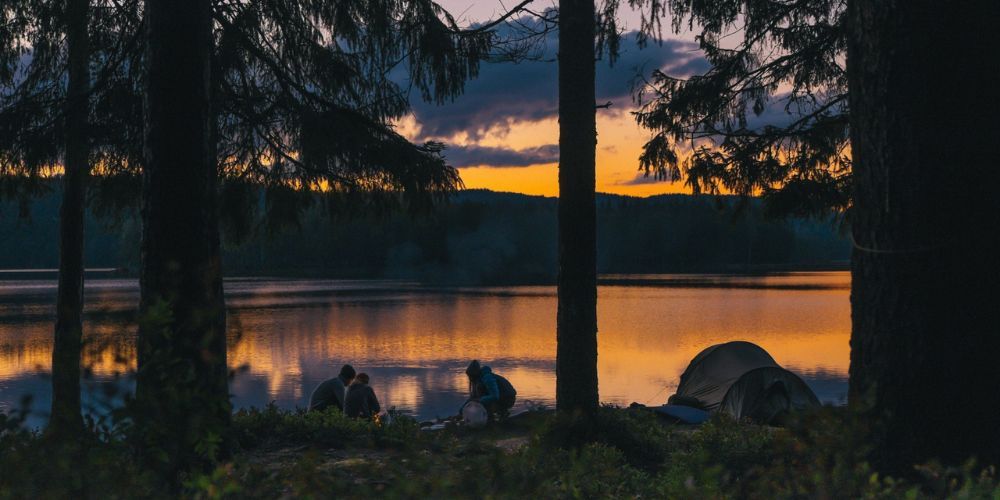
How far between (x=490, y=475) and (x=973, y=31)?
336 cm

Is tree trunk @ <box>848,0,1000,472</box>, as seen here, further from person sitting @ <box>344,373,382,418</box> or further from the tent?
the tent

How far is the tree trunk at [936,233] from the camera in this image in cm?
424

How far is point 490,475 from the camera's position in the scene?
298 centimetres

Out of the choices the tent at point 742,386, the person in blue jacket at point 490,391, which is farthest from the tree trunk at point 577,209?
the tent at point 742,386

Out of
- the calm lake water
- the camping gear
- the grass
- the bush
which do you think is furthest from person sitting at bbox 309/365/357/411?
the grass

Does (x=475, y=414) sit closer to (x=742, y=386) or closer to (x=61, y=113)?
(x=742, y=386)

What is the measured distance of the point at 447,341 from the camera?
3772 cm

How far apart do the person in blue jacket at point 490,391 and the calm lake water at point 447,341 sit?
3.71m

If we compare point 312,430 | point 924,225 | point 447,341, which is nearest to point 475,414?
point 312,430

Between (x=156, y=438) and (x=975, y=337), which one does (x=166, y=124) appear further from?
(x=975, y=337)

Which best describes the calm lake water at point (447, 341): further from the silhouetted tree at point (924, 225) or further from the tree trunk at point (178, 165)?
the silhouetted tree at point (924, 225)

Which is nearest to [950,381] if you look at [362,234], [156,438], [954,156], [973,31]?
[954,156]

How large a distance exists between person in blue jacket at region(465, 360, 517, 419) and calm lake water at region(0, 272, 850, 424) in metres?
3.71

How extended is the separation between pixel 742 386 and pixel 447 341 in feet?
78.5
